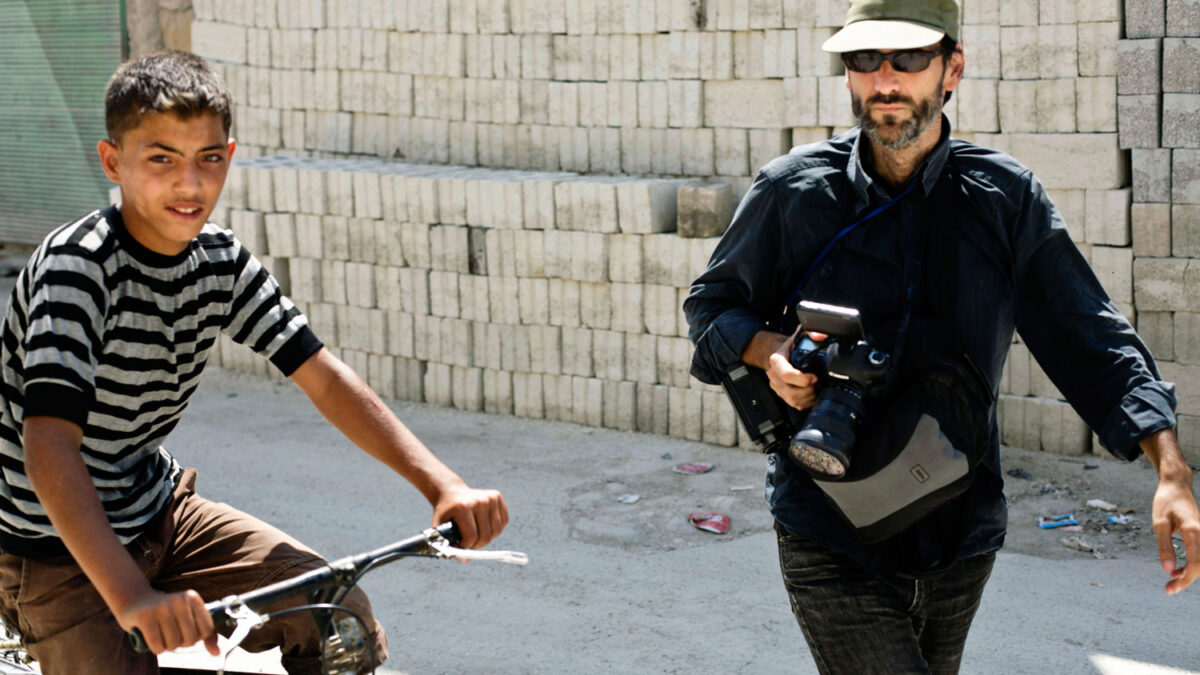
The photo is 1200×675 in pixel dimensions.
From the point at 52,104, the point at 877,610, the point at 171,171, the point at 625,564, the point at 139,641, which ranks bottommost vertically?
the point at 625,564

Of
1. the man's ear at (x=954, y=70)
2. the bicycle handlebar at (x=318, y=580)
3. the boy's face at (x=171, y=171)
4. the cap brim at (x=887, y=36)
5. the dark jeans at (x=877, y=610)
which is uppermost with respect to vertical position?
the cap brim at (x=887, y=36)

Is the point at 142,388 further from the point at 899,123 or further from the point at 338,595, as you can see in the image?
the point at 899,123

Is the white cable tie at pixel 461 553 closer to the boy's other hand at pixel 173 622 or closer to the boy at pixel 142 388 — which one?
the boy at pixel 142 388

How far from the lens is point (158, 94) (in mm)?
2551

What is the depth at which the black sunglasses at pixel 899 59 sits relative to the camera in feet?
9.08

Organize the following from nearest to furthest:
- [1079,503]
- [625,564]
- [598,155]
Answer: [625,564]
[1079,503]
[598,155]

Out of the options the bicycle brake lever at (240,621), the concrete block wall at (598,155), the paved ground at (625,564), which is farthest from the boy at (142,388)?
the concrete block wall at (598,155)

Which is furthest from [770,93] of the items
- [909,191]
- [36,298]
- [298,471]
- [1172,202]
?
[36,298]

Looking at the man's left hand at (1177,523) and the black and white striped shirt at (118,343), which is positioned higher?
the black and white striped shirt at (118,343)

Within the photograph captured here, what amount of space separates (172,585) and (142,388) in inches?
19.6

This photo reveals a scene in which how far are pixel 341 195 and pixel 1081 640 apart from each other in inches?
217

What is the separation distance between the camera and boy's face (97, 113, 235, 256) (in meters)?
2.56

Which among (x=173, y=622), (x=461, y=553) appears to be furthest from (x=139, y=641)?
(x=461, y=553)

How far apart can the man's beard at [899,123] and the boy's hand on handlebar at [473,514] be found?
3.53 ft
